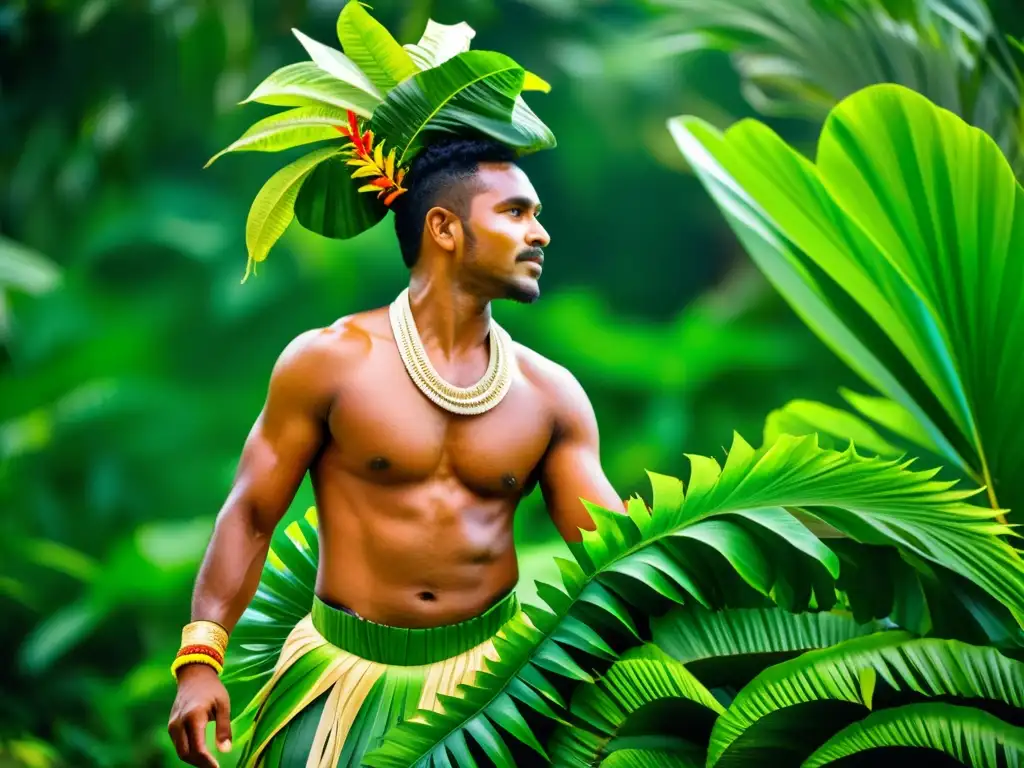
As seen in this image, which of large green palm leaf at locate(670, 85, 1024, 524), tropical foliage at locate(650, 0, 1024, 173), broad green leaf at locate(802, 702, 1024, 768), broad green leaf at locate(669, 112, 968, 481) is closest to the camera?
broad green leaf at locate(802, 702, 1024, 768)

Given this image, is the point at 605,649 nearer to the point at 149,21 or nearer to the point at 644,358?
the point at 644,358

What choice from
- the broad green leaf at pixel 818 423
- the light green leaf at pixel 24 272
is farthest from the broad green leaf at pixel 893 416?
the light green leaf at pixel 24 272

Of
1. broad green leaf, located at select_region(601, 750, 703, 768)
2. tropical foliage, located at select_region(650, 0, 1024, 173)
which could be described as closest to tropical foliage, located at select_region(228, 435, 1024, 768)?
broad green leaf, located at select_region(601, 750, 703, 768)

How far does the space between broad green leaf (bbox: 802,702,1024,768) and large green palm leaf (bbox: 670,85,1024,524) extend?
0.41 metres

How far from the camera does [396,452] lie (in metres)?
1.37

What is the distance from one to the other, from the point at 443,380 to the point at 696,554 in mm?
320

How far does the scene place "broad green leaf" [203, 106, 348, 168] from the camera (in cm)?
141

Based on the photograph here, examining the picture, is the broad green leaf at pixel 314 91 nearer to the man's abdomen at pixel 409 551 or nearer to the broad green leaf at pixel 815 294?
the man's abdomen at pixel 409 551

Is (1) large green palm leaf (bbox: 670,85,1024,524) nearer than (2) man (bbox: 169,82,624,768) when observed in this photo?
No

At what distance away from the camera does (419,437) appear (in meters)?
1.37

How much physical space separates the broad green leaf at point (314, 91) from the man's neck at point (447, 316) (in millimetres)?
200

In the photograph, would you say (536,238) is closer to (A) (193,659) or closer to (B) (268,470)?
(B) (268,470)

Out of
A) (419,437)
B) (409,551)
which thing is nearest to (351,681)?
→ (409,551)

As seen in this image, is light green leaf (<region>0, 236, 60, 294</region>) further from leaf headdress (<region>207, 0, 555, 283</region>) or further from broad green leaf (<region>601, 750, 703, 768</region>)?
broad green leaf (<region>601, 750, 703, 768</region>)
